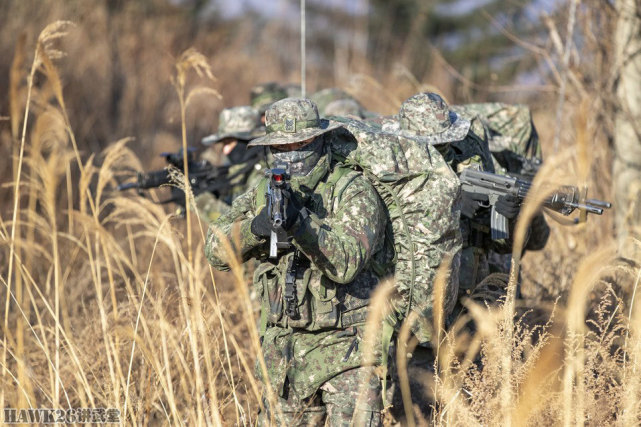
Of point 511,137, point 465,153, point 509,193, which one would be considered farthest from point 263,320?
point 511,137

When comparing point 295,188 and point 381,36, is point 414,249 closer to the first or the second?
point 295,188

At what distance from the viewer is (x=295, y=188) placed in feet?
10.6

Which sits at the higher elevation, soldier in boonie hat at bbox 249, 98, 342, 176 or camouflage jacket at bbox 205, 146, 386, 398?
soldier in boonie hat at bbox 249, 98, 342, 176

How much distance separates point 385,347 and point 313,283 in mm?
442

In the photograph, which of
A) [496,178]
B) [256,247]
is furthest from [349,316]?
[496,178]

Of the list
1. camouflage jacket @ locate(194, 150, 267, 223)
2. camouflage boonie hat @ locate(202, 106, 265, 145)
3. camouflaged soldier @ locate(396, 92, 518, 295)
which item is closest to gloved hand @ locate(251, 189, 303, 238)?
camouflaged soldier @ locate(396, 92, 518, 295)

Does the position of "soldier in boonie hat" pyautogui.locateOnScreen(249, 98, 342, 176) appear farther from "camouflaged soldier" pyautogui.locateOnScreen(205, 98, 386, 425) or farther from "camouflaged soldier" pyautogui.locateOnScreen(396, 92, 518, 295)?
"camouflaged soldier" pyautogui.locateOnScreen(396, 92, 518, 295)

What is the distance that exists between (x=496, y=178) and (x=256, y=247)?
156 cm

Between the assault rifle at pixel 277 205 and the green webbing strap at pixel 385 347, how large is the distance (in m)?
0.82

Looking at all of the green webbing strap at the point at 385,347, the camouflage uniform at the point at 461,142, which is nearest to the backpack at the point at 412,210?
the green webbing strap at the point at 385,347

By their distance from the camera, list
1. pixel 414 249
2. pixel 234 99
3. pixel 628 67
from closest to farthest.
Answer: pixel 414 249 → pixel 628 67 → pixel 234 99

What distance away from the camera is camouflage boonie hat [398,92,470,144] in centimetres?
395

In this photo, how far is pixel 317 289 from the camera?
3258 mm

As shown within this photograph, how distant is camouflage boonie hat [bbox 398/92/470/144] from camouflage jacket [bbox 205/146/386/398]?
0.74 m
